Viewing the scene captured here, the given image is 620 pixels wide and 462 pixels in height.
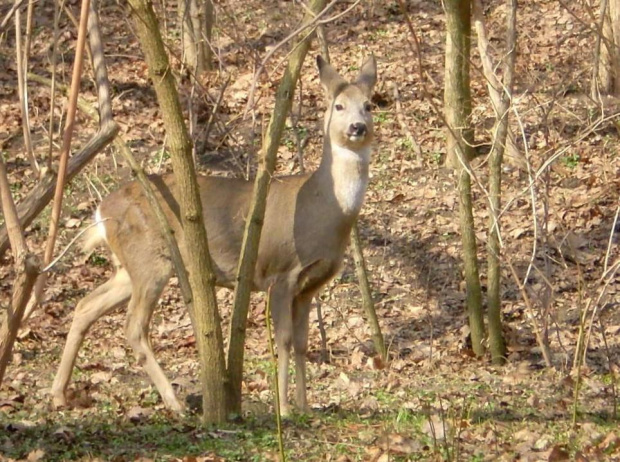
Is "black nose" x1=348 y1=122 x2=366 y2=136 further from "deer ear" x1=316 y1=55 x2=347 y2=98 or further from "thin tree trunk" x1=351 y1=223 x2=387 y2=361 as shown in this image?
"thin tree trunk" x1=351 y1=223 x2=387 y2=361

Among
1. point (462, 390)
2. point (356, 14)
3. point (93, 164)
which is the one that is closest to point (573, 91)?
point (356, 14)

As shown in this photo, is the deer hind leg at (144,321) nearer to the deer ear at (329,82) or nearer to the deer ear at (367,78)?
the deer ear at (329,82)

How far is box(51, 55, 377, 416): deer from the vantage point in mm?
8055

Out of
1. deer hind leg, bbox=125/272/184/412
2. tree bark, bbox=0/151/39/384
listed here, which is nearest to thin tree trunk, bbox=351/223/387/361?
deer hind leg, bbox=125/272/184/412

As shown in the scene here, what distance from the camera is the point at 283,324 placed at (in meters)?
7.89

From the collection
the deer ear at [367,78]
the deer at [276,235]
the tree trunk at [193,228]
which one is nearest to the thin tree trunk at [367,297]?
the deer at [276,235]

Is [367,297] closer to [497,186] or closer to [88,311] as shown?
[497,186]

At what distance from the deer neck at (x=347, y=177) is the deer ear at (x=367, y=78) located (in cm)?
46

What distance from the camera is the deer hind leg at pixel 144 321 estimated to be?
7.88m

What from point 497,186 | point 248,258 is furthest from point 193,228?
point 497,186

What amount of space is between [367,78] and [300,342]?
2.01m

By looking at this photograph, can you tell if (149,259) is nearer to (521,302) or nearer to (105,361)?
(105,361)

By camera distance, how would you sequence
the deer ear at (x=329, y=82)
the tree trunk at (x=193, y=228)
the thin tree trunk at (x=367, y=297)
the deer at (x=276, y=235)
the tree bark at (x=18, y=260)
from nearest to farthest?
the tree bark at (x=18, y=260) < the tree trunk at (x=193, y=228) < the deer at (x=276, y=235) < the deer ear at (x=329, y=82) < the thin tree trunk at (x=367, y=297)

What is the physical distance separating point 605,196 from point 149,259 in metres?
5.73
